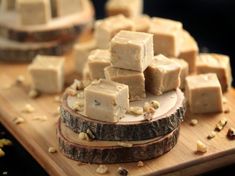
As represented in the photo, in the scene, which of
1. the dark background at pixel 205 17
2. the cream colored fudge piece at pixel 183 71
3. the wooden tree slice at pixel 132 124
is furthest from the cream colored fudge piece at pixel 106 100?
the dark background at pixel 205 17

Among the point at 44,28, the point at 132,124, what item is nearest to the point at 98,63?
the point at 132,124

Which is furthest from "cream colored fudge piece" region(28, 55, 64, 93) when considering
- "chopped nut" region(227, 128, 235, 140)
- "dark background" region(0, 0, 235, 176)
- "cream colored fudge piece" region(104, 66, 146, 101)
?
"dark background" region(0, 0, 235, 176)

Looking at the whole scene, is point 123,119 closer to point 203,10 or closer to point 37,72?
point 37,72

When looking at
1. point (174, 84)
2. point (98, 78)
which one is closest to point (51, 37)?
point (98, 78)

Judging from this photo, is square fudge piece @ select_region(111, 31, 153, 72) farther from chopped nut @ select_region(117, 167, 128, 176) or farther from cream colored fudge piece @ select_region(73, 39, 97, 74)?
cream colored fudge piece @ select_region(73, 39, 97, 74)

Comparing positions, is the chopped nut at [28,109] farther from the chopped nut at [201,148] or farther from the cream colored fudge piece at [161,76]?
the chopped nut at [201,148]

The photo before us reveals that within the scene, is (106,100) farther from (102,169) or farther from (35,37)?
(35,37)

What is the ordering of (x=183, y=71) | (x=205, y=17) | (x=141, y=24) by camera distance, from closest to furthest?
(x=183, y=71) < (x=141, y=24) < (x=205, y=17)
